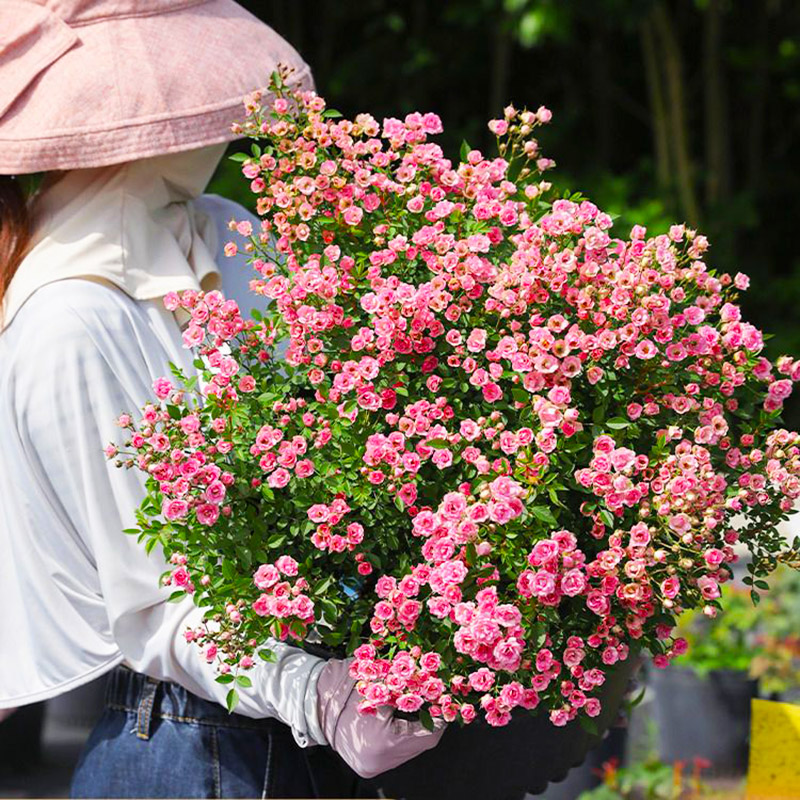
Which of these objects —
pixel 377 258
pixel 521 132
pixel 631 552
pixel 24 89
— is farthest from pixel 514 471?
pixel 24 89

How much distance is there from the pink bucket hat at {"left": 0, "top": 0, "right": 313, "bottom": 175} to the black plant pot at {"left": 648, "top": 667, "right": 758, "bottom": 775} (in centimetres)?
205

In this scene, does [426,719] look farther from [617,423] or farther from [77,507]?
[77,507]

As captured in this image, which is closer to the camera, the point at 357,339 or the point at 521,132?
the point at 357,339

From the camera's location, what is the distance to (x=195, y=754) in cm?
156

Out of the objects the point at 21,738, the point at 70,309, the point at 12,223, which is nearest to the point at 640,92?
the point at 21,738

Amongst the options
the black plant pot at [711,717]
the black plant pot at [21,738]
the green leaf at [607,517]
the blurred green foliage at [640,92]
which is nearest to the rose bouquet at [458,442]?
the green leaf at [607,517]

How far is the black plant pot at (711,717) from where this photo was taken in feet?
10.1

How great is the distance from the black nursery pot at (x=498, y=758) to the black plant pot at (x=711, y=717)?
1.85m

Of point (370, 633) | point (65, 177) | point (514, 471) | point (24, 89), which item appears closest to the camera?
point (514, 471)

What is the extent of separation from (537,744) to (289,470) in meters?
0.38

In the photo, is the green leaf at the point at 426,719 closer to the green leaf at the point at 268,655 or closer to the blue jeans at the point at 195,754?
the green leaf at the point at 268,655

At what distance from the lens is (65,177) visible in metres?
1.61

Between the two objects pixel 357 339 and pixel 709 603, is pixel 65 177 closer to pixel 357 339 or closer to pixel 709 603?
pixel 357 339

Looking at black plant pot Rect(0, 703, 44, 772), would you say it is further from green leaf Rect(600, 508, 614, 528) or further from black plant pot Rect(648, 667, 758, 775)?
green leaf Rect(600, 508, 614, 528)
